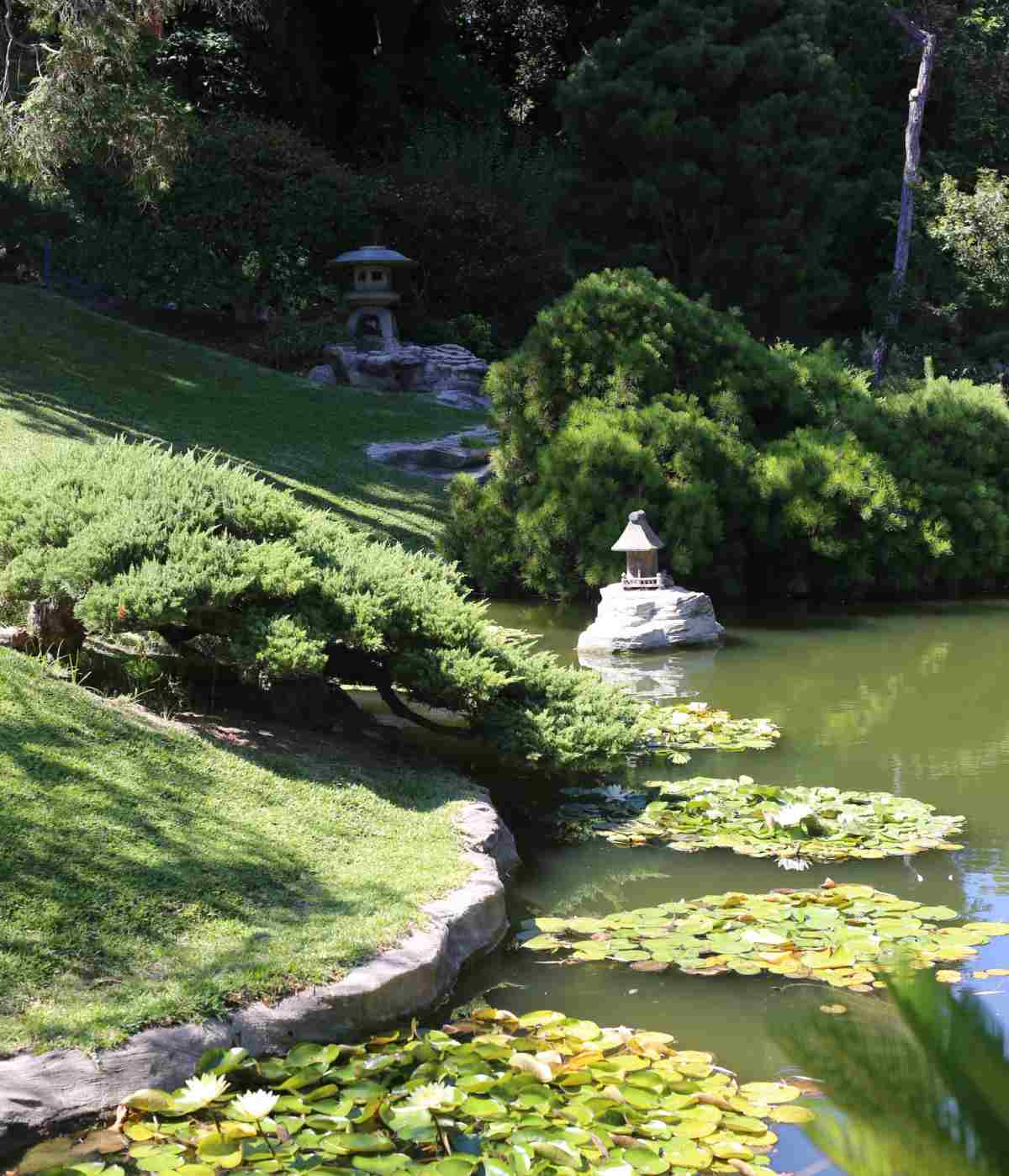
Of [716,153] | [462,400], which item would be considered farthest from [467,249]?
[462,400]

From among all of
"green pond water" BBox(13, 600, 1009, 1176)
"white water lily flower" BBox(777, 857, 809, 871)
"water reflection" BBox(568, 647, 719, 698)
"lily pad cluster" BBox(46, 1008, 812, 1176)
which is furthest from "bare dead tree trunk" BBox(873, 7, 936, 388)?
"lily pad cluster" BBox(46, 1008, 812, 1176)

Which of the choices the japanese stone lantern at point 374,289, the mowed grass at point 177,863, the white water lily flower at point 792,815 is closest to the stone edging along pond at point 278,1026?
the mowed grass at point 177,863

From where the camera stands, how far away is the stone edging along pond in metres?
3.66

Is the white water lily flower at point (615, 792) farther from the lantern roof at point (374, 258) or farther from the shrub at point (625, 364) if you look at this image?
the lantern roof at point (374, 258)

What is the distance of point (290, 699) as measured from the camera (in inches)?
282

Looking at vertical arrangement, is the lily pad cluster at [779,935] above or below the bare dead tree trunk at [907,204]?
below

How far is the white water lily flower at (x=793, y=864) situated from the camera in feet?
20.1

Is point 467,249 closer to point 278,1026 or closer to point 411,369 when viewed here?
point 411,369

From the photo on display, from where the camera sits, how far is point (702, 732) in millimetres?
8523

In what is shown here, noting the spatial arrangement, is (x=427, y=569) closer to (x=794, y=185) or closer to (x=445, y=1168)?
(x=445, y=1168)

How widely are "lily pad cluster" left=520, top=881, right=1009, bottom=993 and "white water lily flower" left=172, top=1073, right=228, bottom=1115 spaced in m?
1.66

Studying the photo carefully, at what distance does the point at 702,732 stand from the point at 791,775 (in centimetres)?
90

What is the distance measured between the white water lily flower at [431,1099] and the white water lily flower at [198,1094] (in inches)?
19.0

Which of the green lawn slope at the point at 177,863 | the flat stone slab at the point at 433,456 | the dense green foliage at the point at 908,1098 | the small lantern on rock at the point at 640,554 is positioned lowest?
the green lawn slope at the point at 177,863
